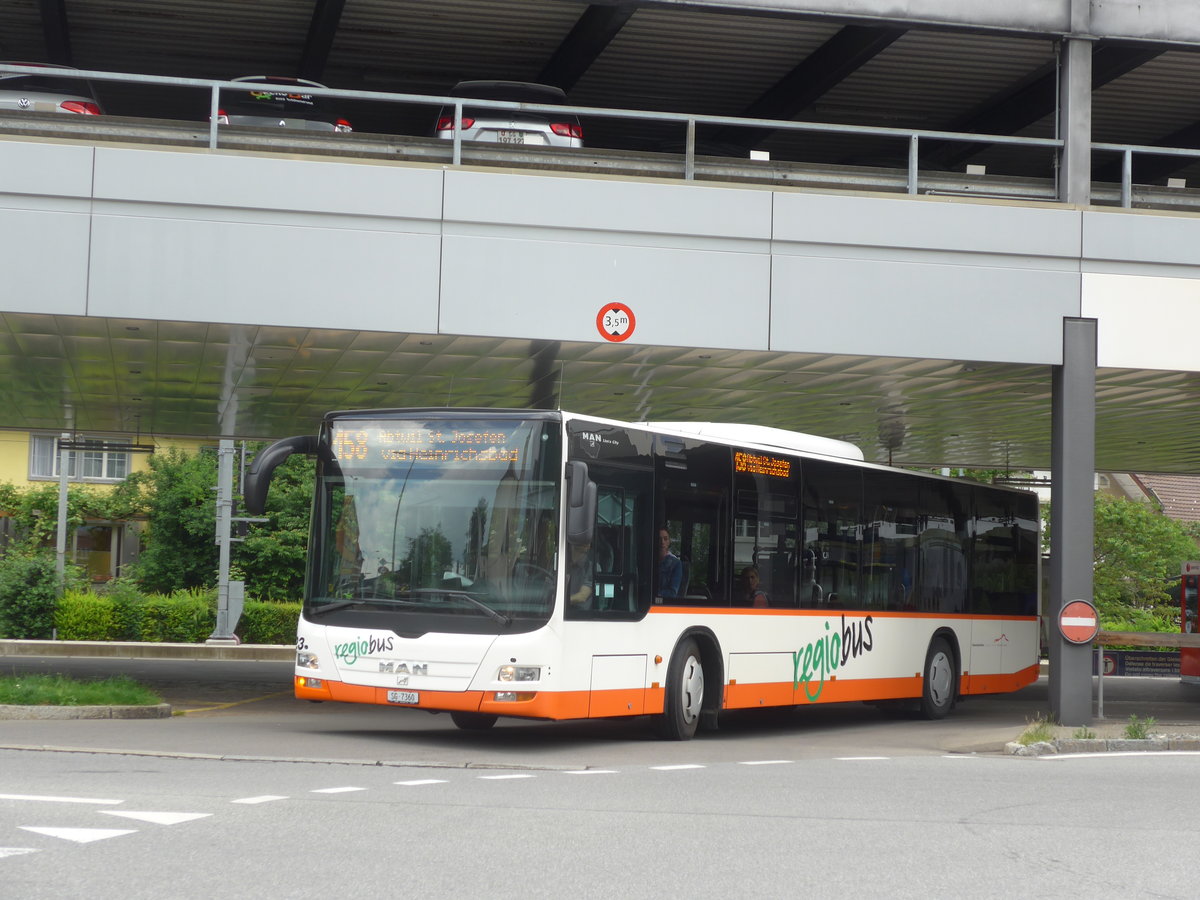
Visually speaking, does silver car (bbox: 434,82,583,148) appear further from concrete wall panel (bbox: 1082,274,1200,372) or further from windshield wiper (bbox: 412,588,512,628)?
concrete wall panel (bbox: 1082,274,1200,372)

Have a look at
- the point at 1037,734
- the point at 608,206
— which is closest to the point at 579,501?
the point at 608,206

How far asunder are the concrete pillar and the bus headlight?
674 centimetres

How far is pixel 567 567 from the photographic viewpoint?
12719 mm

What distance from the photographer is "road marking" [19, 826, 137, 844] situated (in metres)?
7.41

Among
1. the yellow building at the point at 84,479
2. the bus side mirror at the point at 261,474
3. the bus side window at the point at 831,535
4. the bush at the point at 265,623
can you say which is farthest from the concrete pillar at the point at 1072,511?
the yellow building at the point at 84,479

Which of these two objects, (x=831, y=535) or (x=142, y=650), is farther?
Answer: (x=142, y=650)

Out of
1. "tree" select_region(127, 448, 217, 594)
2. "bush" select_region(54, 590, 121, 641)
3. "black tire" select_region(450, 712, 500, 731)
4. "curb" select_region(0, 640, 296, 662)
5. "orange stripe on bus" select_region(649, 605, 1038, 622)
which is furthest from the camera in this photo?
"tree" select_region(127, 448, 217, 594)

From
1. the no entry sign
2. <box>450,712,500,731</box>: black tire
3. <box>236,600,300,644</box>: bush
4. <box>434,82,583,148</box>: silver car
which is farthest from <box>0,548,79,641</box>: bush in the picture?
the no entry sign

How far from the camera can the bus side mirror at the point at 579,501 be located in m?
12.4

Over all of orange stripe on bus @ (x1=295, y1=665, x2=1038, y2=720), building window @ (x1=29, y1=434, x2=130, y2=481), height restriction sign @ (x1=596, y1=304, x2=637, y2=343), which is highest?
building window @ (x1=29, y1=434, x2=130, y2=481)

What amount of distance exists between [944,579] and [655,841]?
1201 centimetres

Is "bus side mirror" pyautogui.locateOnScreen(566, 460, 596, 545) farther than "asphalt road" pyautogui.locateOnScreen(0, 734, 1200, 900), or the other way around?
"bus side mirror" pyautogui.locateOnScreen(566, 460, 596, 545)

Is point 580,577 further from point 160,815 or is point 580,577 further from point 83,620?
point 83,620

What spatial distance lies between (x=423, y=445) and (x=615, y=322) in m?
3.31
